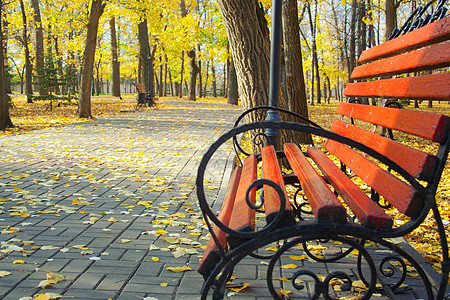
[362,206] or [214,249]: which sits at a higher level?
[362,206]

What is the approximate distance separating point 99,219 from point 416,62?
9.86 ft

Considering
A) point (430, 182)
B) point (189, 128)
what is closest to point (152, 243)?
point (430, 182)

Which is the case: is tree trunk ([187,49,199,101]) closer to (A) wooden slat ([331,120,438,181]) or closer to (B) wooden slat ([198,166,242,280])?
(A) wooden slat ([331,120,438,181])

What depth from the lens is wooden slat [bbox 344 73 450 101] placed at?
1.96 meters

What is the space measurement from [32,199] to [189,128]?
762cm

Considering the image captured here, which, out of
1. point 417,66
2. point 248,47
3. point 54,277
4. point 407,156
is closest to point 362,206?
point 407,156

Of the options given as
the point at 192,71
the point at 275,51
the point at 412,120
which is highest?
the point at 192,71

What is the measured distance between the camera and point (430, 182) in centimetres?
192

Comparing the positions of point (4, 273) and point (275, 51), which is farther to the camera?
point (275, 51)

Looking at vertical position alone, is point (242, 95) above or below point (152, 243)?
above

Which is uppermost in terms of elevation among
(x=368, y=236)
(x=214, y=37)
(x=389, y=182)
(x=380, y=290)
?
(x=214, y=37)

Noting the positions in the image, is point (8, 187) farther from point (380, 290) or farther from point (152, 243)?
point (380, 290)

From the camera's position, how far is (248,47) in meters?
6.09

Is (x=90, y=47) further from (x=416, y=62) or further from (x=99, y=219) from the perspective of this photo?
(x=416, y=62)
